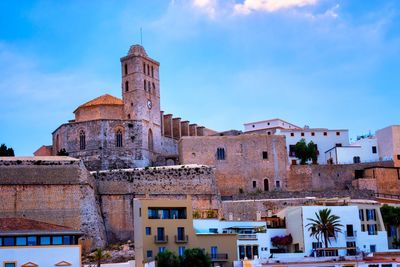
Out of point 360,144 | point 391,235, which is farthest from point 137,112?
point 391,235

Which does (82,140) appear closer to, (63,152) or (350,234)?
(63,152)

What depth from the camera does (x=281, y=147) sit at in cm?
7312

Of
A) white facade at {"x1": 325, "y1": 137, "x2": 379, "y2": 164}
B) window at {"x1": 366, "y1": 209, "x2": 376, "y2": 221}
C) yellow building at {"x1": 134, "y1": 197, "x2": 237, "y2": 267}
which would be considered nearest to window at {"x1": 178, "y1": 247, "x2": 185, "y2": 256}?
yellow building at {"x1": 134, "y1": 197, "x2": 237, "y2": 267}

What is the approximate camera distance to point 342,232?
52.1m

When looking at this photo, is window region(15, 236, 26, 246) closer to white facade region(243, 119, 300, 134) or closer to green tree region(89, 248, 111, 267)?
green tree region(89, 248, 111, 267)

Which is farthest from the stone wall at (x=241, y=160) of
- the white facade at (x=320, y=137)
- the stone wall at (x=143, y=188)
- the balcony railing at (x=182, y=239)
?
the balcony railing at (x=182, y=239)

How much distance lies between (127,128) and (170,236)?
2478cm

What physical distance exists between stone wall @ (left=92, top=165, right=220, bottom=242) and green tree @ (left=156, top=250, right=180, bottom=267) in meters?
16.5

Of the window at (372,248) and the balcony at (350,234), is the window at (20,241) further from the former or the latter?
the window at (372,248)

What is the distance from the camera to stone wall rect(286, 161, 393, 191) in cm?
7231

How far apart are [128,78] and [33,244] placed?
32671 mm

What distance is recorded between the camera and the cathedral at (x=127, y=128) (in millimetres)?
70875

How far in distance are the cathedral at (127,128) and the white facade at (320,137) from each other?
1162 centimetres

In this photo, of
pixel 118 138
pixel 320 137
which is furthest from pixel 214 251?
pixel 320 137
